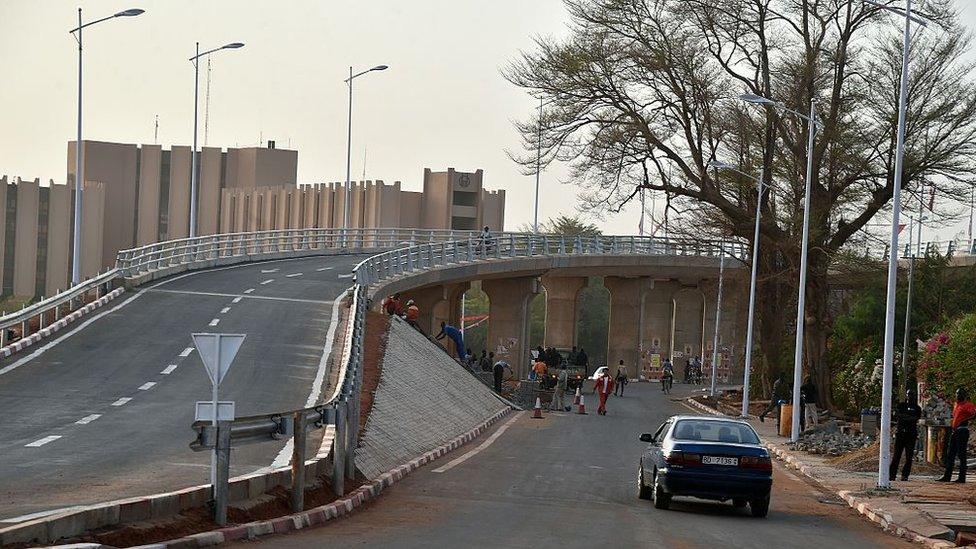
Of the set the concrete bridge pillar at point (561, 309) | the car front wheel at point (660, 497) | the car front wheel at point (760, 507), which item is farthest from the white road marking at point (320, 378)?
the concrete bridge pillar at point (561, 309)

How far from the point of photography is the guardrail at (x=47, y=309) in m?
35.4

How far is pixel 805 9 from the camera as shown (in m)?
53.8

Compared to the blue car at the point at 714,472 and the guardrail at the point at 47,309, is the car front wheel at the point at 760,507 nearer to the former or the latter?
the blue car at the point at 714,472

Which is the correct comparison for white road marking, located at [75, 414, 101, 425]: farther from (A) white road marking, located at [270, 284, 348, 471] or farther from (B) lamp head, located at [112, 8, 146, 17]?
(B) lamp head, located at [112, 8, 146, 17]

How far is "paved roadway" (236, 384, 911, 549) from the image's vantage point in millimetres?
16000

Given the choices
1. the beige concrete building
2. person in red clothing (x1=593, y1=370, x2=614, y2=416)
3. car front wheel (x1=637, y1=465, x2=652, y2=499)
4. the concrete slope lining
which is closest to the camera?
car front wheel (x1=637, y1=465, x2=652, y2=499)

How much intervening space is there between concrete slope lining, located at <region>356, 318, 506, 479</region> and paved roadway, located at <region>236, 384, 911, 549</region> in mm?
809

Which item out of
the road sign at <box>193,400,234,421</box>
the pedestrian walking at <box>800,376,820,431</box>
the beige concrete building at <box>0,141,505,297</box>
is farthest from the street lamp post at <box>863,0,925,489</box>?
the beige concrete building at <box>0,141,505,297</box>

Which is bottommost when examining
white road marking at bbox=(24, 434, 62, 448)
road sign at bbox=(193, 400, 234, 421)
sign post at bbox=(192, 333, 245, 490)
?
white road marking at bbox=(24, 434, 62, 448)

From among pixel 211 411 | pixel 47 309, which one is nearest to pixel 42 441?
pixel 211 411

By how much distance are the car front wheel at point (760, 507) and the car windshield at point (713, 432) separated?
0.88 meters

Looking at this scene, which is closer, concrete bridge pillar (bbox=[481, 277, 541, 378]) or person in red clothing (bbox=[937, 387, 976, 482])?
person in red clothing (bbox=[937, 387, 976, 482])

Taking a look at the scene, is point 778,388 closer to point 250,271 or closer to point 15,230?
point 250,271

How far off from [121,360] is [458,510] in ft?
57.0
